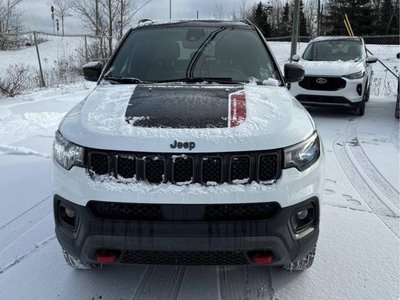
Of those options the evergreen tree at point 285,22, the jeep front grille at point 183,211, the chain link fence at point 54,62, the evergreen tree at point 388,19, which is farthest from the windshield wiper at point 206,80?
the evergreen tree at point 285,22

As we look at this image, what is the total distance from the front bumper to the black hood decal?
551mm

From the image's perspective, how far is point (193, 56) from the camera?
3846mm

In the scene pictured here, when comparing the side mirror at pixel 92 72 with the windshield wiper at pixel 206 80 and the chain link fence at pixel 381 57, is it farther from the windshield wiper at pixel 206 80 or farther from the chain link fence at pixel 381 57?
the chain link fence at pixel 381 57

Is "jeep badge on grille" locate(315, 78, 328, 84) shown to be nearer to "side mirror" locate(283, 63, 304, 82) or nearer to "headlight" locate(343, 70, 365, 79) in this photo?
"headlight" locate(343, 70, 365, 79)

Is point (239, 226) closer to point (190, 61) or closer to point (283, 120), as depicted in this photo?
point (283, 120)

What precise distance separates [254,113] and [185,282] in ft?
3.98

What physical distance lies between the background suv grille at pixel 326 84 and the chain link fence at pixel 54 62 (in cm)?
146

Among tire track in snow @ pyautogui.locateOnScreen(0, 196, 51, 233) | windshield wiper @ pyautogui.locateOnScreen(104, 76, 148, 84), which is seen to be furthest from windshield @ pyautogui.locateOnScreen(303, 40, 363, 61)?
tire track in snow @ pyautogui.locateOnScreen(0, 196, 51, 233)

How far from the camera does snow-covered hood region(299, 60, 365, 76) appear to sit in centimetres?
880

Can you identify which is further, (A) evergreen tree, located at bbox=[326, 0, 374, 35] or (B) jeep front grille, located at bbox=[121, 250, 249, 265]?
(A) evergreen tree, located at bbox=[326, 0, 374, 35]

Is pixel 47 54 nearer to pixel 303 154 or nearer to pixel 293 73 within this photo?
pixel 293 73

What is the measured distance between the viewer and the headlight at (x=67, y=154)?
2.42 m

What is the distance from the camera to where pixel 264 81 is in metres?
3.60

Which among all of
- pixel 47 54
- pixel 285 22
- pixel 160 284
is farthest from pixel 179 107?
pixel 285 22
